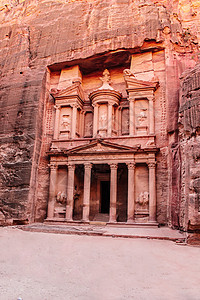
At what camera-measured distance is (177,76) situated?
14.6 m

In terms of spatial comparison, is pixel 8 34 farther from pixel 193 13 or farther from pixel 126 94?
pixel 193 13

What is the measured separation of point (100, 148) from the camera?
48.0 ft

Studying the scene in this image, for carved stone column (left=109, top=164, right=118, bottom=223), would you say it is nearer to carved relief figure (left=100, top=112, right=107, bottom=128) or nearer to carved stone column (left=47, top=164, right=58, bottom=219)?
carved relief figure (left=100, top=112, right=107, bottom=128)

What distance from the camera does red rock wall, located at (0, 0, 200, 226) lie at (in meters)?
14.2

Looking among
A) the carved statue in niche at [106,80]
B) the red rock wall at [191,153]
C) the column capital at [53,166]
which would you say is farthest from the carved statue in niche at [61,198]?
the carved statue in niche at [106,80]

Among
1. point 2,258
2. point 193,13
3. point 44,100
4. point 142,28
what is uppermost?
point 193,13

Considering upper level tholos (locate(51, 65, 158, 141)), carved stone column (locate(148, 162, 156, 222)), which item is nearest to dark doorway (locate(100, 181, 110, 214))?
upper level tholos (locate(51, 65, 158, 141))

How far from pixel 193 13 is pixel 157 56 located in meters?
3.77

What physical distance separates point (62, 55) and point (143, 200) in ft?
35.2

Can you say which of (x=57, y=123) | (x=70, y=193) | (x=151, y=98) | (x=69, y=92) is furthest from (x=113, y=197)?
(x=69, y=92)

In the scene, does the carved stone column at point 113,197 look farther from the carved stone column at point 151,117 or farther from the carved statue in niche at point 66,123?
the carved statue in niche at point 66,123

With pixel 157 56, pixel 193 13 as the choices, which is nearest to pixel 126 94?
pixel 157 56

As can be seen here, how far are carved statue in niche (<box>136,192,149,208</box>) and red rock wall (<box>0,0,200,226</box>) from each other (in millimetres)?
839

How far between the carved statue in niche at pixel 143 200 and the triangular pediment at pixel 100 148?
8.03 feet
